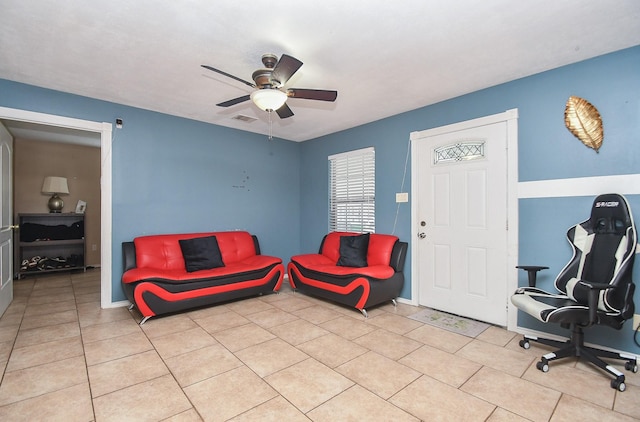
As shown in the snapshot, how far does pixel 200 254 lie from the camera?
3.82m

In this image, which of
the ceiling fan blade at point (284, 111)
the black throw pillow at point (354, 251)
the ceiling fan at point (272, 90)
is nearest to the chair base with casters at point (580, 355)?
the black throw pillow at point (354, 251)

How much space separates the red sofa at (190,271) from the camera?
3.14m

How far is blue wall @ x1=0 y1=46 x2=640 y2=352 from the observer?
2.51 m

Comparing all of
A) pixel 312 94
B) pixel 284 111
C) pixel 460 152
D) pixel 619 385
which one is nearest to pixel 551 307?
pixel 619 385

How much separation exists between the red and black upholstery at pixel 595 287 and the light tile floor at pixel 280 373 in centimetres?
14

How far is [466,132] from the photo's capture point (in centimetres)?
334

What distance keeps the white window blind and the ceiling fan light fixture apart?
2200 mm

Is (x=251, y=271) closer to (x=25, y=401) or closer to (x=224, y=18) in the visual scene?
(x=25, y=401)

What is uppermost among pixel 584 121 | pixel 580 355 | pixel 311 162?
pixel 311 162

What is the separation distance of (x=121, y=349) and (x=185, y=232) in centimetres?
195

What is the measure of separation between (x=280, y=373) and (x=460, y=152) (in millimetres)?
2924

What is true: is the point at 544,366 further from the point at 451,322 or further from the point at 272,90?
the point at 272,90

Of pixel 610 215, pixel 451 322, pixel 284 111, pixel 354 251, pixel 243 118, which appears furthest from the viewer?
pixel 243 118

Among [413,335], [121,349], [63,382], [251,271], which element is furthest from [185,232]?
[413,335]
